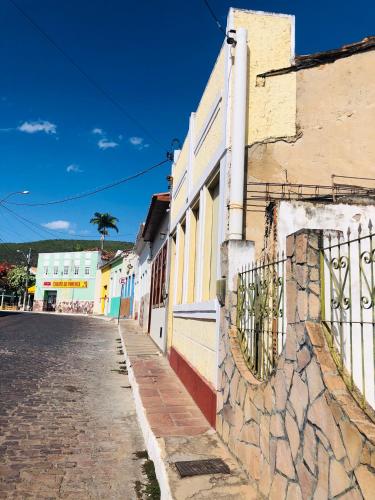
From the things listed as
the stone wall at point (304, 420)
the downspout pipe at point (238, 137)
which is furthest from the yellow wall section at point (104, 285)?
the stone wall at point (304, 420)

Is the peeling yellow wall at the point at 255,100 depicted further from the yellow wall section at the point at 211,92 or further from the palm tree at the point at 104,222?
the palm tree at the point at 104,222

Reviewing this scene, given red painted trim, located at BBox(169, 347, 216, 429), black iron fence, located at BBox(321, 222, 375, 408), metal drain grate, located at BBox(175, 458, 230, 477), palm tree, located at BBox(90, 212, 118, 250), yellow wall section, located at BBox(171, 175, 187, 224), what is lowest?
metal drain grate, located at BBox(175, 458, 230, 477)

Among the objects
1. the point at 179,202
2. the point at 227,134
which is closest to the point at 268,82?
the point at 227,134

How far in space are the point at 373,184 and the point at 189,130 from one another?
13.3ft

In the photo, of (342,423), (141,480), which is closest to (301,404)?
(342,423)

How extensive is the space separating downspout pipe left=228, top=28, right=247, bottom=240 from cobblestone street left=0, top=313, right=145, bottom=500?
2.87 meters

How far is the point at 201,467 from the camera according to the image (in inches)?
147

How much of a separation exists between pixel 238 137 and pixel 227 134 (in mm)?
274

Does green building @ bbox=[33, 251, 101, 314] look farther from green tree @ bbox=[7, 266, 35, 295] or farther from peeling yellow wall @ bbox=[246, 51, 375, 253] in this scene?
peeling yellow wall @ bbox=[246, 51, 375, 253]

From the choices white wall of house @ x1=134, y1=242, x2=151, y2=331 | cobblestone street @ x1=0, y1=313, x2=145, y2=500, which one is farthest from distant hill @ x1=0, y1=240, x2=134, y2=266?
cobblestone street @ x1=0, y1=313, x2=145, y2=500

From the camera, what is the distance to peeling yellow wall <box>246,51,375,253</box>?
18.6 ft

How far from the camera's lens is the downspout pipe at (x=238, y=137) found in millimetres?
5141

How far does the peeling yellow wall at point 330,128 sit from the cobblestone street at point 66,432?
3919mm

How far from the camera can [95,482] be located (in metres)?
4.00
